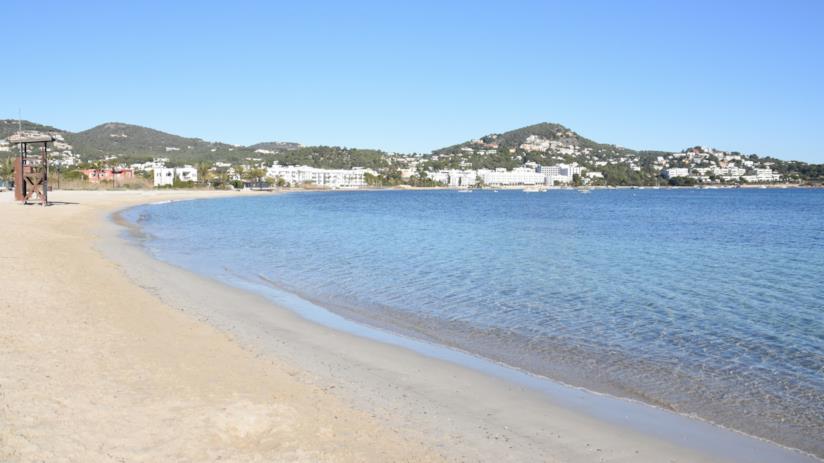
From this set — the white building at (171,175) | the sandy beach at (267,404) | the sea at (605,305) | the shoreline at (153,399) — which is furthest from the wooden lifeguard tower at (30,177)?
the white building at (171,175)

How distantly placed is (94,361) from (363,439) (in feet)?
12.2

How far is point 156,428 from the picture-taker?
5723mm

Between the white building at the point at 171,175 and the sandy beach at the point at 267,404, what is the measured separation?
439 feet

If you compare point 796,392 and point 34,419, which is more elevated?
point 34,419

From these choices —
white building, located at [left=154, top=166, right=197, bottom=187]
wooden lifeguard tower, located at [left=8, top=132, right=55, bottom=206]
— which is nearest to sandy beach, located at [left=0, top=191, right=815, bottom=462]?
wooden lifeguard tower, located at [left=8, top=132, right=55, bottom=206]

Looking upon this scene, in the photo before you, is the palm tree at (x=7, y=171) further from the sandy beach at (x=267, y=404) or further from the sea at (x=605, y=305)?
the sandy beach at (x=267, y=404)

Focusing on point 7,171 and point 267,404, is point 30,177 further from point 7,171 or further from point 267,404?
point 7,171

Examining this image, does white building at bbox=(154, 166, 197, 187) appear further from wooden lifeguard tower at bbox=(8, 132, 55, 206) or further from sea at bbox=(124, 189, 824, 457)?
sea at bbox=(124, 189, 824, 457)

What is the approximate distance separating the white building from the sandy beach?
134 m

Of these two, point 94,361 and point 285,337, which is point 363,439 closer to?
point 94,361

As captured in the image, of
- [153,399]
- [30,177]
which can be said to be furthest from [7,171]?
[153,399]

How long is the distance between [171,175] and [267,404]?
147 m

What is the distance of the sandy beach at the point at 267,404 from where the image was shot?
5.53 m

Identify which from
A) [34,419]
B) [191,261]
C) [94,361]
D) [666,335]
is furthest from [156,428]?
[191,261]
